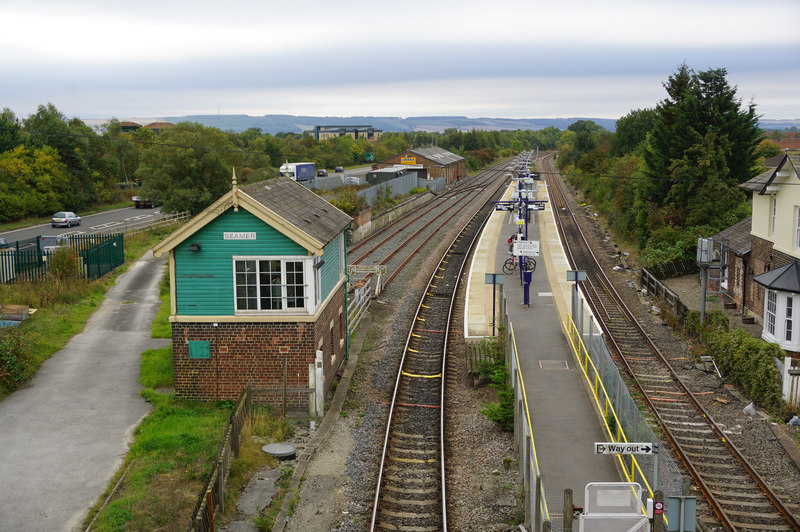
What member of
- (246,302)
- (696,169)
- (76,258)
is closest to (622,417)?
(246,302)

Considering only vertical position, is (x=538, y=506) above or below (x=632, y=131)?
below

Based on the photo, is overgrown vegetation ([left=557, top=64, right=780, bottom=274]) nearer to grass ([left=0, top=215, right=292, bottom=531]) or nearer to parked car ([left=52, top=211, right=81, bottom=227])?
grass ([left=0, top=215, right=292, bottom=531])

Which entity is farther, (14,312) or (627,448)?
(14,312)

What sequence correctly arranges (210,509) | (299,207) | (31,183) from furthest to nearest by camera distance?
(31,183) < (299,207) < (210,509)

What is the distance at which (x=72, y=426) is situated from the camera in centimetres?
1571

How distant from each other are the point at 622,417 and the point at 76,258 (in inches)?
897

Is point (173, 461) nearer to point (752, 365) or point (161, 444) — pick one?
point (161, 444)

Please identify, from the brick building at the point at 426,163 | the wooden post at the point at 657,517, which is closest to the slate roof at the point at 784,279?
the wooden post at the point at 657,517

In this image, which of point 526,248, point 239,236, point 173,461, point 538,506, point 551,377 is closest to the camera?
point 538,506

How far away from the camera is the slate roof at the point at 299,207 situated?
681 inches

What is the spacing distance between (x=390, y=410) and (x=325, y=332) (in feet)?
8.75

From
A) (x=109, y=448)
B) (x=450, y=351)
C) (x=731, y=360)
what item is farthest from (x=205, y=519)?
(x=731, y=360)

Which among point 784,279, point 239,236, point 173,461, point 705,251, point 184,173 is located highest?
point 184,173

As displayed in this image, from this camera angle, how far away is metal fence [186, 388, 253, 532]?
420 inches
